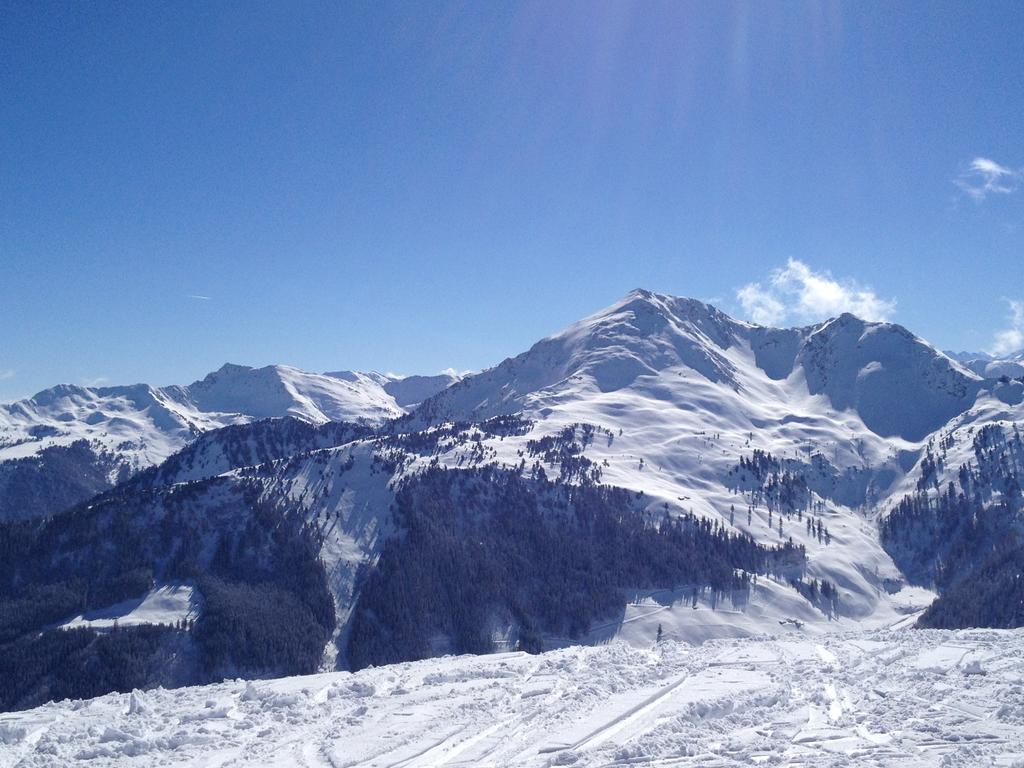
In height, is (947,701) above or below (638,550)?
above

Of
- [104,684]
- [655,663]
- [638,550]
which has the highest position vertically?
[655,663]

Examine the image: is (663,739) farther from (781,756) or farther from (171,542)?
(171,542)

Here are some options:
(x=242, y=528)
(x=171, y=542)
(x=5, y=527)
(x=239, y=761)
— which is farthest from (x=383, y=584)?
(x=239, y=761)

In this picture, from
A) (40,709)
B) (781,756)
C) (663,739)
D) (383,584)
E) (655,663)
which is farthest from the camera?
(383,584)

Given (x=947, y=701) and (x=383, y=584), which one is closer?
(x=947, y=701)

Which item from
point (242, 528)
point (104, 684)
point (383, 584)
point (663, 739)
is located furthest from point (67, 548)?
point (663, 739)

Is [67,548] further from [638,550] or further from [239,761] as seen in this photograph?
[239,761]

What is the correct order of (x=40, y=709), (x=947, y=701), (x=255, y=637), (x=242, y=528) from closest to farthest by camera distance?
(x=947, y=701)
(x=40, y=709)
(x=255, y=637)
(x=242, y=528)
